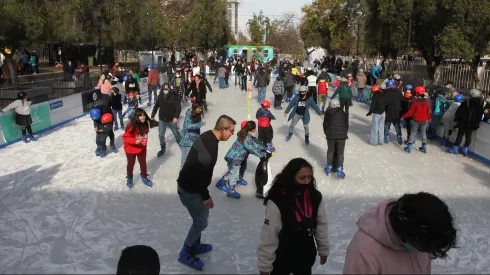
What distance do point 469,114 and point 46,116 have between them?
1125 centimetres

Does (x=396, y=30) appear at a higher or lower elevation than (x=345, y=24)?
lower

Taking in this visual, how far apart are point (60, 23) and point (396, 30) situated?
1710cm

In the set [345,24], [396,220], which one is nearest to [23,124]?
[396,220]

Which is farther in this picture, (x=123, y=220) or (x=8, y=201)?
(x=8, y=201)

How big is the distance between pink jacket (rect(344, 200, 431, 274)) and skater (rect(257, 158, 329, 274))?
872mm

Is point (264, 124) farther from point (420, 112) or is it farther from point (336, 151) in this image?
point (420, 112)

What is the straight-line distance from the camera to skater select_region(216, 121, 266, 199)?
239 inches

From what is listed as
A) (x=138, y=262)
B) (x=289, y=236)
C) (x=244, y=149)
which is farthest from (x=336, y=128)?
(x=138, y=262)

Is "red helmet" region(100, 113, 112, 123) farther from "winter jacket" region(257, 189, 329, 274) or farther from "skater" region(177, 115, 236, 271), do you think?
"winter jacket" region(257, 189, 329, 274)

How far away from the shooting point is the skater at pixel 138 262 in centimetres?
184

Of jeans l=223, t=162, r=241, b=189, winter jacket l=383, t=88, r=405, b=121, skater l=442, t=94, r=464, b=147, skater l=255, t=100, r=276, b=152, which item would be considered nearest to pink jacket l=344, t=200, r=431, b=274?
jeans l=223, t=162, r=241, b=189

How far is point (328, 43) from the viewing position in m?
51.7

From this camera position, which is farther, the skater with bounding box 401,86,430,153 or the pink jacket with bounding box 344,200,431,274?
the skater with bounding box 401,86,430,153

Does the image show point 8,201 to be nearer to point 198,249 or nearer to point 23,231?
point 23,231
